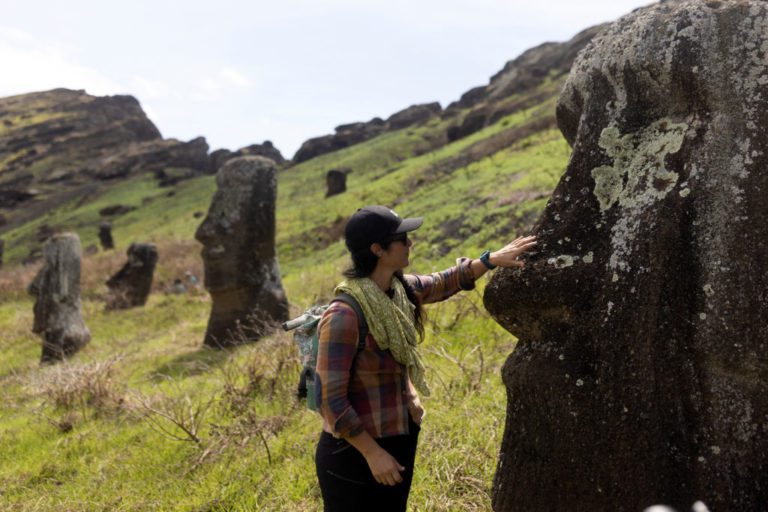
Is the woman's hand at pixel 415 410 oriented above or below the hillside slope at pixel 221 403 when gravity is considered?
above

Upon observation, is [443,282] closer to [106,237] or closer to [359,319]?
[359,319]

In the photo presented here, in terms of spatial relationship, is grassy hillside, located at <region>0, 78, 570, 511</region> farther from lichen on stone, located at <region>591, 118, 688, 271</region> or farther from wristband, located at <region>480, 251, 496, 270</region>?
lichen on stone, located at <region>591, 118, 688, 271</region>

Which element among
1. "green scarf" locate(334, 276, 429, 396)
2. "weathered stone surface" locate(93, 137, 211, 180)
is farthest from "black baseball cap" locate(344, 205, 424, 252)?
"weathered stone surface" locate(93, 137, 211, 180)

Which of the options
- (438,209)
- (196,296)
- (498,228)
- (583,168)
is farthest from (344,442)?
(196,296)

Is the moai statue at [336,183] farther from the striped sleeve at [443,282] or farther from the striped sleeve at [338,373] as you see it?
the striped sleeve at [338,373]

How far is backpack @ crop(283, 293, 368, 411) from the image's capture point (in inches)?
108

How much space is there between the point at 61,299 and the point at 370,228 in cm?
1155

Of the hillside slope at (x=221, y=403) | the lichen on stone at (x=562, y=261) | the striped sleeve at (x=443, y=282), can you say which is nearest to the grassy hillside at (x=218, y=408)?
the hillside slope at (x=221, y=403)

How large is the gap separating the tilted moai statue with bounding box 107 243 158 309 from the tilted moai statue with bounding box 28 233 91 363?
397 centimetres

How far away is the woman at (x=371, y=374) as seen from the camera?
2666mm

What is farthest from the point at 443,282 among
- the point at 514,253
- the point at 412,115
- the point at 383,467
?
the point at 412,115

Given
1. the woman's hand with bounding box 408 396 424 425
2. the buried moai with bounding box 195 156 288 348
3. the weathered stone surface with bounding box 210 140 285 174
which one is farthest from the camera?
the weathered stone surface with bounding box 210 140 285 174

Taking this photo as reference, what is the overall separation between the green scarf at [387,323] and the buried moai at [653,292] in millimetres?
415

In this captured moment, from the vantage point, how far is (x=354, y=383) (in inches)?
110
